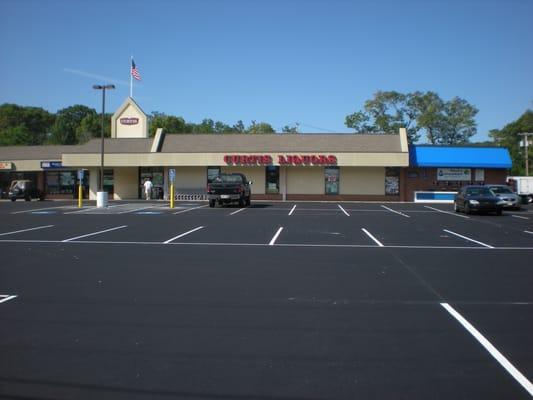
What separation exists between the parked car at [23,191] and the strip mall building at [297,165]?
116 inches

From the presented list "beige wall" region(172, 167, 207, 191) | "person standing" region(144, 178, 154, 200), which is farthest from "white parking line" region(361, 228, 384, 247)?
"beige wall" region(172, 167, 207, 191)

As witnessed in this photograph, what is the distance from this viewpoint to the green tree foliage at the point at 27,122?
87381 millimetres

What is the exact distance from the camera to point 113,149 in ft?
140

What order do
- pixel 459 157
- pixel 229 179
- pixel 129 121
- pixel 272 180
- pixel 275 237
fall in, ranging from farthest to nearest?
pixel 129 121, pixel 272 180, pixel 459 157, pixel 229 179, pixel 275 237

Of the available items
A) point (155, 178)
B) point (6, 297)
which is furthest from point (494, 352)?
point (155, 178)

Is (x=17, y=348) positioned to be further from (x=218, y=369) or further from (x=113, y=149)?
(x=113, y=149)

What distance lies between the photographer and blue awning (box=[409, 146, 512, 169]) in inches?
1534

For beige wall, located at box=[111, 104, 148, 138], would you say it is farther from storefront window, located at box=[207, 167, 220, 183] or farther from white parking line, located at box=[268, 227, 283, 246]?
white parking line, located at box=[268, 227, 283, 246]

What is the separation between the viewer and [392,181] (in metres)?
40.0

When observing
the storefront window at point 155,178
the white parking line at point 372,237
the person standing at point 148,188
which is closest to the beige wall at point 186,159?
the person standing at point 148,188

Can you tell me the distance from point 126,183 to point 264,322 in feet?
127

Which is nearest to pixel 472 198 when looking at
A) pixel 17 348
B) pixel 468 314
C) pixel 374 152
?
pixel 374 152

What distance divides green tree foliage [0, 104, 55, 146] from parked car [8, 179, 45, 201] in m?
46.0

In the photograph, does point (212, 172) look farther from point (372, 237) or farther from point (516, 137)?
point (516, 137)
